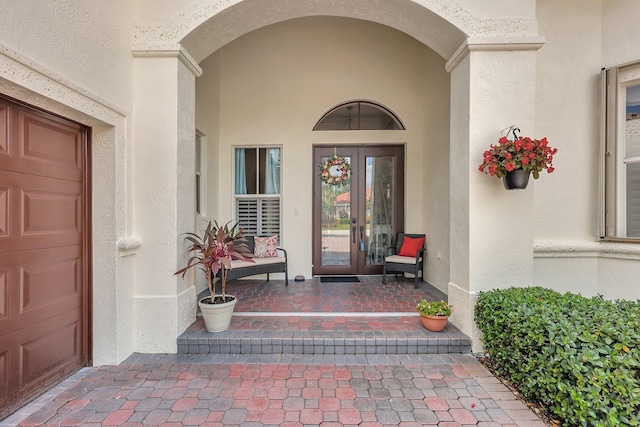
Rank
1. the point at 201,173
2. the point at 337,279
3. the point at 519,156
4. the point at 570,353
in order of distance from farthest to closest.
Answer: the point at 337,279, the point at 201,173, the point at 519,156, the point at 570,353

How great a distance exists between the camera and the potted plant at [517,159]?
2516 mm

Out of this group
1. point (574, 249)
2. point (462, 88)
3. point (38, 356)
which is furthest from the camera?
point (574, 249)

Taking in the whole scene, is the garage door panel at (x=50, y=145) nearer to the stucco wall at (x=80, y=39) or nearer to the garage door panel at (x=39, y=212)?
the garage door panel at (x=39, y=212)

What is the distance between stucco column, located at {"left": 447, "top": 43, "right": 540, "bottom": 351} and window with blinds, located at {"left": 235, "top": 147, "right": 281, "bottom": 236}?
320 cm

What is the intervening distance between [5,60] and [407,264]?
456cm

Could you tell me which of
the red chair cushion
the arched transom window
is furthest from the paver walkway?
the arched transom window

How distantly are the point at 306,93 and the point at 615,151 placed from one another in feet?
13.8

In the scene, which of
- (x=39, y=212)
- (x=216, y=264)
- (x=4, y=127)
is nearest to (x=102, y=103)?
(x=4, y=127)

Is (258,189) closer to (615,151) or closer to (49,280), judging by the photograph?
(49,280)

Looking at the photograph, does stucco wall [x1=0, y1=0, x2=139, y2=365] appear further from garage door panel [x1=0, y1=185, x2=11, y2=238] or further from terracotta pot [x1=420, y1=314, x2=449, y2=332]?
terracotta pot [x1=420, y1=314, x2=449, y2=332]

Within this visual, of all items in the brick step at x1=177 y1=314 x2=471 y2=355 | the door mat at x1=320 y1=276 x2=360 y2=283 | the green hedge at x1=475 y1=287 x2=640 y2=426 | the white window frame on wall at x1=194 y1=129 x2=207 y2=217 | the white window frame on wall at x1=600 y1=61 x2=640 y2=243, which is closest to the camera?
the green hedge at x1=475 y1=287 x2=640 y2=426

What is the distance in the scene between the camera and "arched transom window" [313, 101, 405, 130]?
506cm

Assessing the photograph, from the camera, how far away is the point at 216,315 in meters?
2.82

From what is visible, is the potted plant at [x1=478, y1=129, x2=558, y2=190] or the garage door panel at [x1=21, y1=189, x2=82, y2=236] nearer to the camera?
the garage door panel at [x1=21, y1=189, x2=82, y2=236]
